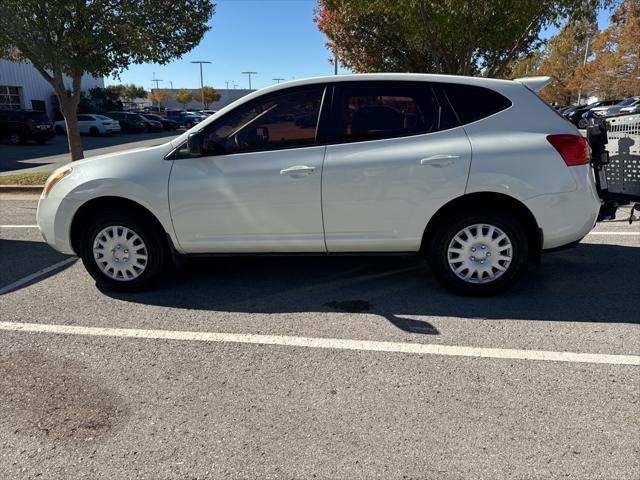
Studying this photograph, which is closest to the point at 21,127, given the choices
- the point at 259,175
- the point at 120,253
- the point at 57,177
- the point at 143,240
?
the point at 57,177

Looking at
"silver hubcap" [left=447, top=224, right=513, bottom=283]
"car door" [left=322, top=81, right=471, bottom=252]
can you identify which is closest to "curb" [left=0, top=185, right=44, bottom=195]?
"car door" [left=322, top=81, right=471, bottom=252]

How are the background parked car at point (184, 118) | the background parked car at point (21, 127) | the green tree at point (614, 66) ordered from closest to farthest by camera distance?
the background parked car at point (21, 127), the green tree at point (614, 66), the background parked car at point (184, 118)

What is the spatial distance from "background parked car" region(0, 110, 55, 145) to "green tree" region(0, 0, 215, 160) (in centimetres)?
1608

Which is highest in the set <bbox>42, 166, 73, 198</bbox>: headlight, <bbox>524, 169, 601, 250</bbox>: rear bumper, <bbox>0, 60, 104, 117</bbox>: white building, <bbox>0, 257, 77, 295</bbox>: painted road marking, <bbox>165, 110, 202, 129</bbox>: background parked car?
<bbox>0, 60, 104, 117</bbox>: white building

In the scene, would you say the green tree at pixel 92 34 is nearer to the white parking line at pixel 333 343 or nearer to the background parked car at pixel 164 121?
the white parking line at pixel 333 343

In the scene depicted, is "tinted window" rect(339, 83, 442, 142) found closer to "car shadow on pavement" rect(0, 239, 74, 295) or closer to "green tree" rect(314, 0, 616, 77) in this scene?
"car shadow on pavement" rect(0, 239, 74, 295)

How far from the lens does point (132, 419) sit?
268cm

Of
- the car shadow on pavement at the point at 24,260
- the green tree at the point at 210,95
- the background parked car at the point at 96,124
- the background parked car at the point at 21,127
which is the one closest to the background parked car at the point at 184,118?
the background parked car at the point at 96,124

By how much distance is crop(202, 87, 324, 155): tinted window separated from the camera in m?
4.05

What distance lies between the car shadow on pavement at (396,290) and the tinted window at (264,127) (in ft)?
3.86

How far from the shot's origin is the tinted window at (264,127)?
405 cm

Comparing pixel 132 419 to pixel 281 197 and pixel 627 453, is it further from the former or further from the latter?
pixel 627 453

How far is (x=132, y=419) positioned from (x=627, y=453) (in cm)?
248

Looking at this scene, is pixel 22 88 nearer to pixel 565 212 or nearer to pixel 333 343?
pixel 333 343
